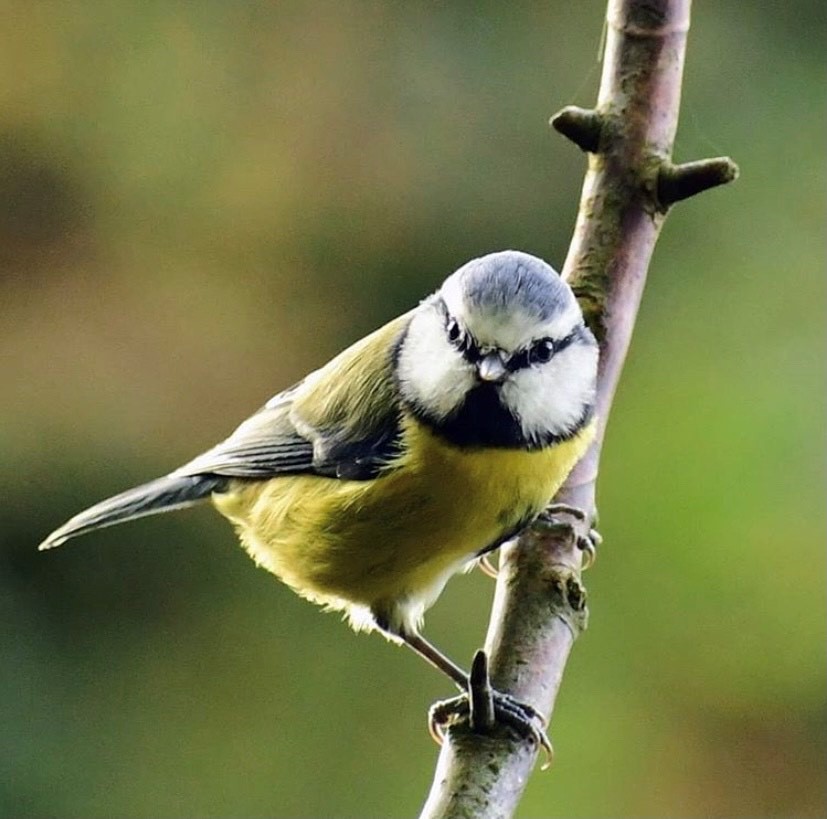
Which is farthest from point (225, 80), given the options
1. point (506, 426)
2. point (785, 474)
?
point (506, 426)

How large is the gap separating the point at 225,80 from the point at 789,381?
3.25 feet

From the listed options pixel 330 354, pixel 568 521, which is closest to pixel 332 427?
pixel 568 521

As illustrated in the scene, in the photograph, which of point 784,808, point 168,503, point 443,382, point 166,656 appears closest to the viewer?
point 443,382

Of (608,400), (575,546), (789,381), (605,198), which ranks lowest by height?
(575,546)

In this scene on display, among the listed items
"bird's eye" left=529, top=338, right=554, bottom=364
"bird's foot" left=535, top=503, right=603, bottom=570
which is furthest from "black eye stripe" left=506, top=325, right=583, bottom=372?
"bird's foot" left=535, top=503, right=603, bottom=570

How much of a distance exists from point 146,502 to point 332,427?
210mm

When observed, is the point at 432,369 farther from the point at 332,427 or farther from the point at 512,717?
the point at 512,717

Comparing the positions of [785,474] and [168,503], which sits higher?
[785,474]

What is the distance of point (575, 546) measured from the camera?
977 millimetres

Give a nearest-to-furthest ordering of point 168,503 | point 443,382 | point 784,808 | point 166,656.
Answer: point 443,382 → point 168,503 → point 784,808 → point 166,656

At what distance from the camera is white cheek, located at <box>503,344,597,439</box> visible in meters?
0.91

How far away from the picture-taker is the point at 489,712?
2.59 ft

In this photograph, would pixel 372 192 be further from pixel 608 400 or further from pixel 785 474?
pixel 608 400

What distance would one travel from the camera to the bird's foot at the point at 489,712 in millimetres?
756
